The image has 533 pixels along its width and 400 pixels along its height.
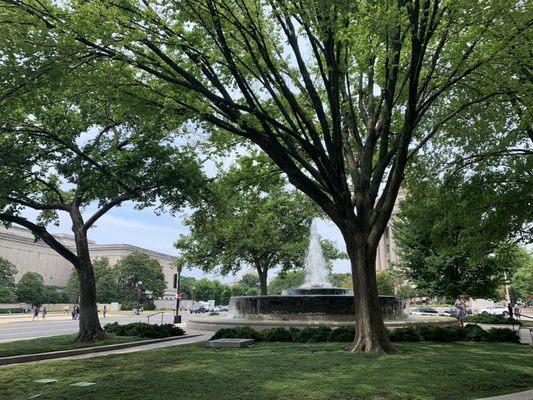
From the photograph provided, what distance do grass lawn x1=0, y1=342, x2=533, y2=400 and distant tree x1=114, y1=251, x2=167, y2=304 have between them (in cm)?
9352

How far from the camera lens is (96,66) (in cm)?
1121

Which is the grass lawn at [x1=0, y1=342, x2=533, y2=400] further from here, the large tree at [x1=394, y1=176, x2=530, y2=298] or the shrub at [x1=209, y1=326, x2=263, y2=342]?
the large tree at [x1=394, y1=176, x2=530, y2=298]

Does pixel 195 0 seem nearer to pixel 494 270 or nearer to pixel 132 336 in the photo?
pixel 132 336

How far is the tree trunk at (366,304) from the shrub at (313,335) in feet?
8.88

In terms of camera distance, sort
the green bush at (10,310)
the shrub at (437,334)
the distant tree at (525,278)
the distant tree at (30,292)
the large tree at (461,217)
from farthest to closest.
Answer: the distant tree at (30,292) → the distant tree at (525,278) → the green bush at (10,310) → the large tree at (461,217) → the shrub at (437,334)

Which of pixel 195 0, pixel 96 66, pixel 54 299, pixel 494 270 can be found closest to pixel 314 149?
pixel 195 0

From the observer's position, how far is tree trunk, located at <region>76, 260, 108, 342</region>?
16453mm

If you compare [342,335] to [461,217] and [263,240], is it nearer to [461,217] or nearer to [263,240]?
[461,217]

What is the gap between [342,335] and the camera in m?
14.6

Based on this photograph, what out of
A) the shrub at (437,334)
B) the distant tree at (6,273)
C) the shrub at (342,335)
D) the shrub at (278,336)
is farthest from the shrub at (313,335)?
the distant tree at (6,273)

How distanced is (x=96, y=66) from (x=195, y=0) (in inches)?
123

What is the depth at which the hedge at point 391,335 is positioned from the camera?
1474 cm

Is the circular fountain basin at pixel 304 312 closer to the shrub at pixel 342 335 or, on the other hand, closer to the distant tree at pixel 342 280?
the shrub at pixel 342 335

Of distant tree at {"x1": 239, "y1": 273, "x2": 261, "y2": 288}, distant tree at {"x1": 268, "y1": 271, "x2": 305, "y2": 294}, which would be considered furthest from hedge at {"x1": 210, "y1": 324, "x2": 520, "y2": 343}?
distant tree at {"x1": 239, "y1": 273, "x2": 261, "y2": 288}
